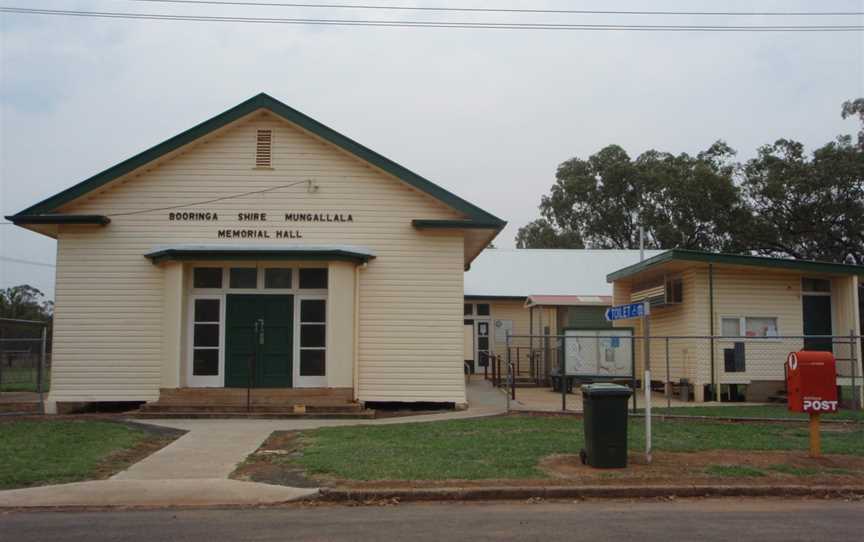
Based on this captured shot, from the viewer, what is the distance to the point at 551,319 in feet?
100

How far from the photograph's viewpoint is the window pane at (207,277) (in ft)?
60.7

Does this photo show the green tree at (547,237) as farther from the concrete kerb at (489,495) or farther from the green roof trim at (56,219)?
the concrete kerb at (489,495)

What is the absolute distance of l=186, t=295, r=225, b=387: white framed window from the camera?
18281 mm

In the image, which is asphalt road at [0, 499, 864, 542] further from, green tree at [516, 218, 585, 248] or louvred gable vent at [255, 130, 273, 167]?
Answer: green tree at [516, 218, 585, 248]

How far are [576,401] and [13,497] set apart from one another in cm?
1342

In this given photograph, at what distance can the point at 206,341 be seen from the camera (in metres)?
18.4

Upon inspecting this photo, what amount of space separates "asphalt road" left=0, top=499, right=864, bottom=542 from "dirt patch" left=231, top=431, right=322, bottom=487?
3.75 feet

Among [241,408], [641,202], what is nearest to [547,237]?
[641,202]

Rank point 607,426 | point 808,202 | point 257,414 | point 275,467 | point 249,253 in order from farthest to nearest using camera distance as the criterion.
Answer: point 808,202, point 249,253, point 257,414, point 275,467, point 607,426

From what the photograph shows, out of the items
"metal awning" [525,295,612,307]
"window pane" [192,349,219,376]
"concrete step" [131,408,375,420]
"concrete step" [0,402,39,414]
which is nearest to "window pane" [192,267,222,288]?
"window pane" [192,349,219,376]

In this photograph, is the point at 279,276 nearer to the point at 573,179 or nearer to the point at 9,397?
the point at 9,397

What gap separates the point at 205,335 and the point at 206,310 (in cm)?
56

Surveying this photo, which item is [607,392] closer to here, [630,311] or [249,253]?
[630,311]

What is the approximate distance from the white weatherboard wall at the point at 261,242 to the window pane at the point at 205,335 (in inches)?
31.8
